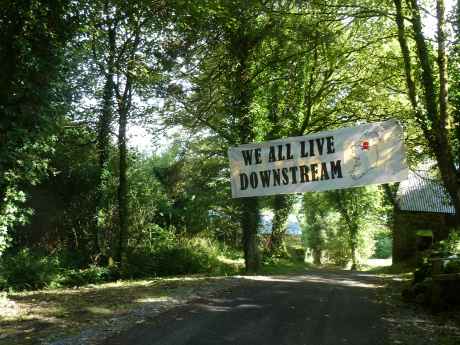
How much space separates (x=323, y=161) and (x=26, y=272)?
9.25 metres

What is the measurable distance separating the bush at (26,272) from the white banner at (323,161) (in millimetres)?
6661

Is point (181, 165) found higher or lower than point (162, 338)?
higher

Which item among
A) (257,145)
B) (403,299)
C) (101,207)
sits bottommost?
(403,299)

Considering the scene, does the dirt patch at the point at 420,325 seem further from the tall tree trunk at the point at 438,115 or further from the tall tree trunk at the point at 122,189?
the tall tree trunk at the point at 122,189

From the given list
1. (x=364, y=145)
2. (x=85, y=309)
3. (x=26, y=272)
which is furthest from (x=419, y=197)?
(x=85, y=309)

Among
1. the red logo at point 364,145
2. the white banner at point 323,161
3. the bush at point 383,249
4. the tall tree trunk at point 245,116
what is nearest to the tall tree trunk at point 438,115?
the white banner at point 323,161

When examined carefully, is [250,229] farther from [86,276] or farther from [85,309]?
[85,309]

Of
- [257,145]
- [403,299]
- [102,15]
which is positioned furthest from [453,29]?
[102,15]

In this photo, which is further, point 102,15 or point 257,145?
point 102,15

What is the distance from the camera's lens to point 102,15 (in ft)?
47.8

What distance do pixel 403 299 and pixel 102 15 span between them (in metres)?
12.1

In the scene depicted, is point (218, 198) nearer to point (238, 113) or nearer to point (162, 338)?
point (238, 113)

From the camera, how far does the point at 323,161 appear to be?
35.9 feet

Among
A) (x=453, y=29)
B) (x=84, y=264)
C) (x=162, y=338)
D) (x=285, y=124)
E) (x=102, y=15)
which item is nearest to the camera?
(x=162, y=338)
